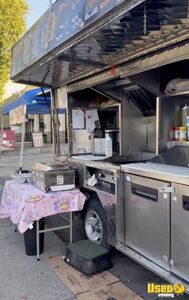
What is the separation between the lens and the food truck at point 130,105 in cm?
248

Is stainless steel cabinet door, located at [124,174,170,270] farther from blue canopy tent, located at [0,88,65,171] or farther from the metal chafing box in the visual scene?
blue canopy tent, located at [0,88,65,171]

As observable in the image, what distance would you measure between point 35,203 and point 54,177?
1.30 ft

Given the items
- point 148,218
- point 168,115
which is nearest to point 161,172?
point 148,218

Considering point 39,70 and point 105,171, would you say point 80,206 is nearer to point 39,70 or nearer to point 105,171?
point 105,171

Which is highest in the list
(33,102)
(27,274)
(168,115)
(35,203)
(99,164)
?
(33,102)

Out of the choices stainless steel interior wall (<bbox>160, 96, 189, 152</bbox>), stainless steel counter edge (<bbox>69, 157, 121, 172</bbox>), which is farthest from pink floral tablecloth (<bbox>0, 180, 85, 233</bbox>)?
stainless steel interior wall (<bbox>160, 96, 189, 152</bbox>)

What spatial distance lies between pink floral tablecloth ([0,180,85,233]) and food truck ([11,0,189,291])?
0.25m

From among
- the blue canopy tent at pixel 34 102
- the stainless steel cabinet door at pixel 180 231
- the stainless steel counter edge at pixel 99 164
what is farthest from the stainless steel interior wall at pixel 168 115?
the blue canopy tent at pixel 34 102

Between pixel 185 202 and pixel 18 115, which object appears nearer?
pixel 185 202

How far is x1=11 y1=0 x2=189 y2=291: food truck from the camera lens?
248cm

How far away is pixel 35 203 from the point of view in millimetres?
3615

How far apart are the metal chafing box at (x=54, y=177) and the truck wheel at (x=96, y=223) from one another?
1.23 feet

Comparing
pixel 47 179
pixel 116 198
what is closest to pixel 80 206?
pixel 47 179

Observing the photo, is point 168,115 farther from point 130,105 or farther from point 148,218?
point 148,218
